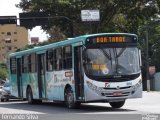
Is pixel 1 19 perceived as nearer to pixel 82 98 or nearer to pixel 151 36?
pixel 82 98

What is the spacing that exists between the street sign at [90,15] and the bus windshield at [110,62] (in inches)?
1052

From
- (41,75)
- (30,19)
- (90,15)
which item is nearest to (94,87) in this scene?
(41,75)

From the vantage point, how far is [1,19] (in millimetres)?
45594

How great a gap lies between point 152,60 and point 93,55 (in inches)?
2284

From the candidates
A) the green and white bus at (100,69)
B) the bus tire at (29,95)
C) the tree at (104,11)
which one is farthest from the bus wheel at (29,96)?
the tree at (104,11)

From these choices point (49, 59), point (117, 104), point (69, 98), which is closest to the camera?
point (69, 98)

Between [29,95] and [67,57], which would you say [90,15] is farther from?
[67,57]

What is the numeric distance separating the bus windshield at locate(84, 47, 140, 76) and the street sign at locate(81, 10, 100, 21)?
87.6 ft

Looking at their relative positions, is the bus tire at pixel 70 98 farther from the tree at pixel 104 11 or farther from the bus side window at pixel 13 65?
the tree at pixel 104 11

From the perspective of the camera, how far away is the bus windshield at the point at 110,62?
22.6 m

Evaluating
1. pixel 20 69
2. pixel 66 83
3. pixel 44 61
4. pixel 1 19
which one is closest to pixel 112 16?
pixel 1 19

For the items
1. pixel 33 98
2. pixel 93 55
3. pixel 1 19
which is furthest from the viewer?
pixel 1 19

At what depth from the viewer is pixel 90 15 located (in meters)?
49.7

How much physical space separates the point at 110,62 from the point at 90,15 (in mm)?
27302
